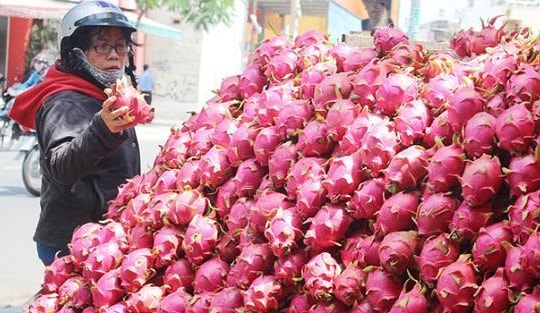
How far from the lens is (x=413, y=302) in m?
1.86

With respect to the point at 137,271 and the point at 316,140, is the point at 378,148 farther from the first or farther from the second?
the point at 137,271

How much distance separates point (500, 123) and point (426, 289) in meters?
0.40

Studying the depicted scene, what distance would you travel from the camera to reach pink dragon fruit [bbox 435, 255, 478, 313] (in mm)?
1796

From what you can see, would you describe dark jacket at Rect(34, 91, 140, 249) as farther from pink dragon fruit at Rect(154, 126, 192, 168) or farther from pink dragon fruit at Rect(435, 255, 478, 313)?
pink dragon fruit at Rect(435, 255, 478, 313)

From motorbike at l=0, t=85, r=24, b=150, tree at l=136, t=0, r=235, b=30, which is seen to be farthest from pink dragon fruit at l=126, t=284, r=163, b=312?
tree at l=136, t=0, r=235, b=30

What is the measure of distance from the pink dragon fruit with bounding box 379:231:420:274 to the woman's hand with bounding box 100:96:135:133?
106cm

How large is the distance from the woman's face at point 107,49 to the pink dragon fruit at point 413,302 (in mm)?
1721

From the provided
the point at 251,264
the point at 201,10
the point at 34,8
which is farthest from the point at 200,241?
the point at 201,10

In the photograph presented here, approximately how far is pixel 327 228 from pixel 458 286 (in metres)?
0.39

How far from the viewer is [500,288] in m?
1.74

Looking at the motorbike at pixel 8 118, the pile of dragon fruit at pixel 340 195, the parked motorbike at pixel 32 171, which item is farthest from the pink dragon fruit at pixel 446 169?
the motorbike at pixel 8 118

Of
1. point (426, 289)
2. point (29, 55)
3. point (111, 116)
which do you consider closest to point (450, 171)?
point (426, 289)

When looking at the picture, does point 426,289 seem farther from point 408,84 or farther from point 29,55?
point 29,55

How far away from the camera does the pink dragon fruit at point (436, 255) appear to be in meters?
1.86
